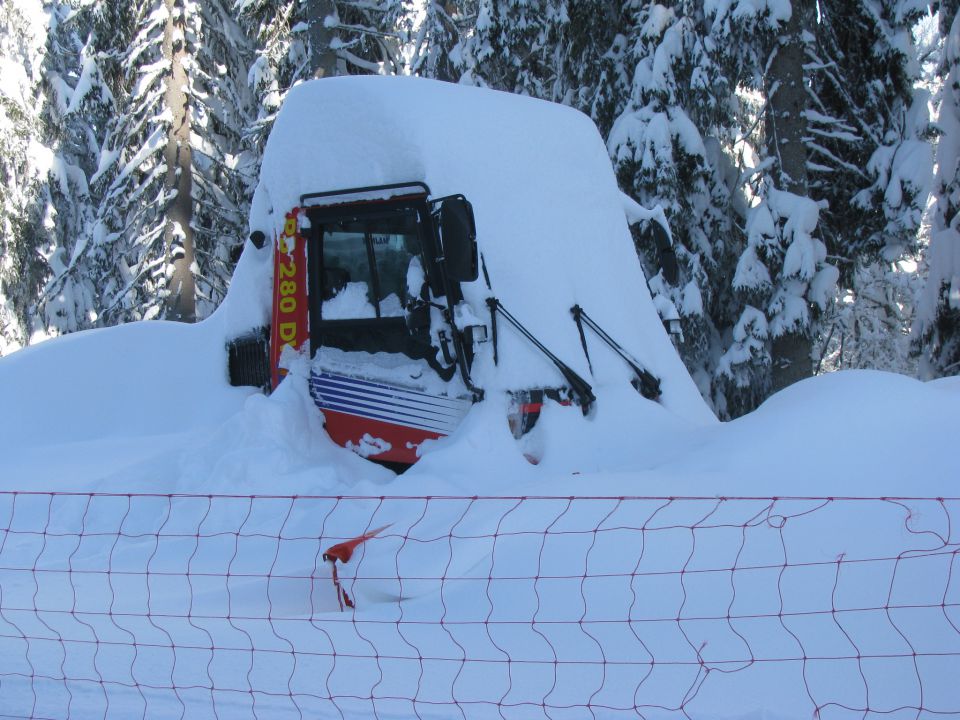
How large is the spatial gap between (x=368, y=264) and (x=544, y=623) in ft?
10.4

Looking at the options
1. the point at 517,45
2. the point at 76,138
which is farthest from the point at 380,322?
the point at 76,138

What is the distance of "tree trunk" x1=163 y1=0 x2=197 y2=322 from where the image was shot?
17.6 metres

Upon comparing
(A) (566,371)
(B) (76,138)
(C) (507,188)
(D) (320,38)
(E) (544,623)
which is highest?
(D) (320,38)

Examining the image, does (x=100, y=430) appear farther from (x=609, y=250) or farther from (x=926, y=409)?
(x=926, y=409)

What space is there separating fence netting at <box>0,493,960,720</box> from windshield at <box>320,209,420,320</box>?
6.00 ft

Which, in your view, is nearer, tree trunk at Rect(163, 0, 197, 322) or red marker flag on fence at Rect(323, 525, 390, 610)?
red marker flag on fence at Rect(323, 525, 390, 610)

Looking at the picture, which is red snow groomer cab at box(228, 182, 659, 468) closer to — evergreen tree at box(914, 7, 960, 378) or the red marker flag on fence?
the red marker flag on fence

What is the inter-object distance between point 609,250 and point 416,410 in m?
1.99

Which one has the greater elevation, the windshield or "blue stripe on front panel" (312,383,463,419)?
the windshield

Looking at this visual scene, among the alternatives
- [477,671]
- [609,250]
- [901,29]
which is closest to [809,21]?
[901,29]

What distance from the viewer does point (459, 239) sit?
5.07m

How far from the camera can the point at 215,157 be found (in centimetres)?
1928

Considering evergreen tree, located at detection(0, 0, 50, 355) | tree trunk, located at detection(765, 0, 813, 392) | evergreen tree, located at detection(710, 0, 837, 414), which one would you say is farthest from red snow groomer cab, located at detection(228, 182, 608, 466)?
evergreen tree, located at detection(0, 0, 50, 355)

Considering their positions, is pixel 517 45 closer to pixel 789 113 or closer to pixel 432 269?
pixel 789 113
